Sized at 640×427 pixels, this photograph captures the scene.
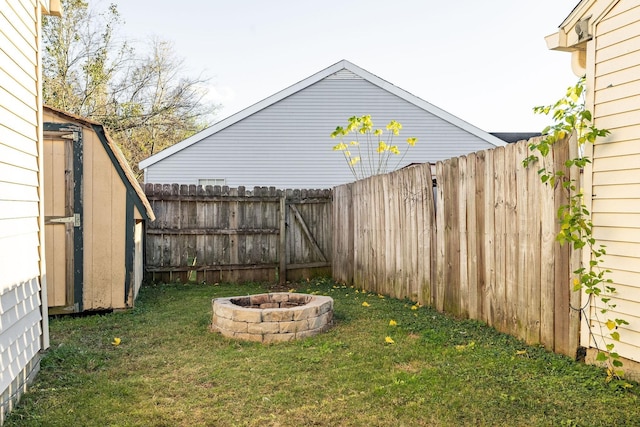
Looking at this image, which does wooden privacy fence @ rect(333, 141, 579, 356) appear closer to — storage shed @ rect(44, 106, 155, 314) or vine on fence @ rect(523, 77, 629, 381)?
vine on fence @ rect(523, 77, 629, 381)

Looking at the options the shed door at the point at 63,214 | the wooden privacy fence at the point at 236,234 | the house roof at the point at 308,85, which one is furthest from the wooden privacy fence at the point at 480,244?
the house roof at the point at 308,85

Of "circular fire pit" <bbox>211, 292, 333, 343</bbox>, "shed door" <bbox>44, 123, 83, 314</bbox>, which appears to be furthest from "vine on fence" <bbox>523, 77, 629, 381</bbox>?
"shed door" <bbox>44, 123, 83, 314</bbox>

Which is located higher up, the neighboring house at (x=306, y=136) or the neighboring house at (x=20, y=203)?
the neighboring house at (x=306, y=136)

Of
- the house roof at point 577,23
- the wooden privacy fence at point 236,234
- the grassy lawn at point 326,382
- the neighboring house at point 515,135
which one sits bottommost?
the grassy lawn at point 326,382

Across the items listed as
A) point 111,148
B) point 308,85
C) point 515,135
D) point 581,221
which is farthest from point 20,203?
point 515,135

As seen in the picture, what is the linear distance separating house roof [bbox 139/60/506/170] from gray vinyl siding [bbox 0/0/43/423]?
9.42 metres

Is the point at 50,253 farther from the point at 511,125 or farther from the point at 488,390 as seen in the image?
the point at 511,125

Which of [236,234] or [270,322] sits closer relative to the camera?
[270,322]

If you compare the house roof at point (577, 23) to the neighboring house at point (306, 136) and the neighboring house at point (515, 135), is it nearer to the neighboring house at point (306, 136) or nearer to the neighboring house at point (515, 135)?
the neighboring house at point (306, 136)

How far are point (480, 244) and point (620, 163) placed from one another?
1882 millimetres

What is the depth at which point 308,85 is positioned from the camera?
46.5 feet

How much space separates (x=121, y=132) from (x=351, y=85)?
1420 cm

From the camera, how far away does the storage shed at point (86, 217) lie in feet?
20.2

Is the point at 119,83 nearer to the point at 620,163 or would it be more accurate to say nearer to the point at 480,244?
the point at 480,244
